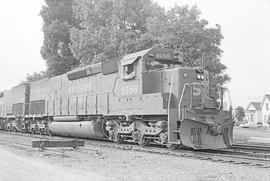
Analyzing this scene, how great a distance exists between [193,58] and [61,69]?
60.9 feet

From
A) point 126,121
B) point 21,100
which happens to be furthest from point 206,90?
point 21,100

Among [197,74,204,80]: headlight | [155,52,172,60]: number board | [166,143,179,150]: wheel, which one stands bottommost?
[166,143,179,150]: wheel

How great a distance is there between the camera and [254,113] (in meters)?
78.3

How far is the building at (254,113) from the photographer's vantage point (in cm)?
7612

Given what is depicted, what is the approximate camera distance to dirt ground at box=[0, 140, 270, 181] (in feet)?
24.6

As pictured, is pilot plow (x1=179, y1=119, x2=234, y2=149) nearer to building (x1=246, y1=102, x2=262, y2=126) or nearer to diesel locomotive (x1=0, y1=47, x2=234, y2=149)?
diesel locomotive (x1=0, y1=47, x2=234, y2=149)

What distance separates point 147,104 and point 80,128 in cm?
549

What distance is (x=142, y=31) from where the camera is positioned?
2686 centimetres

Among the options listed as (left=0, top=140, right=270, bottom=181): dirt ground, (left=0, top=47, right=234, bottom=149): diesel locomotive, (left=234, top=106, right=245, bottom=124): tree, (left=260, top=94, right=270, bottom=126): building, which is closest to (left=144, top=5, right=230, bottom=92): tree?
(left=0, top=47, right=234, bottom=149): diesel locomotive

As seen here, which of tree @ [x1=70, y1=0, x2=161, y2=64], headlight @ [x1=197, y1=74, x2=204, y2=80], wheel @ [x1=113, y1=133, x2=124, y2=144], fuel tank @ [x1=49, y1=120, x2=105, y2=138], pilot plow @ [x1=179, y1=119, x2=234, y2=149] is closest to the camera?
pilot plow @ [x1=179, y1=119, x2=234, y2=149]

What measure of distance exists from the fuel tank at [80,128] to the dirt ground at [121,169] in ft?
16.6

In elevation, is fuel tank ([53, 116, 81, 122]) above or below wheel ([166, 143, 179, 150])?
above

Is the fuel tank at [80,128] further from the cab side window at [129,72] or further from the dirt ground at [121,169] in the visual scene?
the dirt ground at [121,169]

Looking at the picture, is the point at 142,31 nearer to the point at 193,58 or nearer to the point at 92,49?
the point at 92,49
